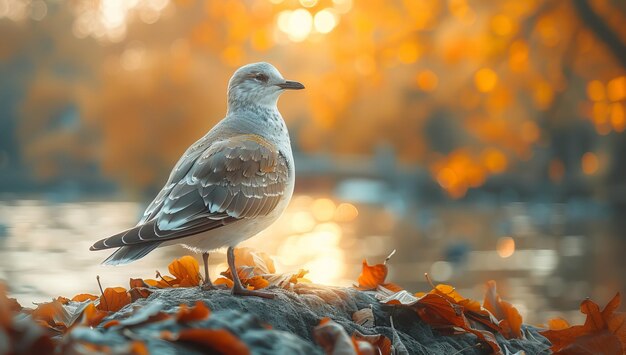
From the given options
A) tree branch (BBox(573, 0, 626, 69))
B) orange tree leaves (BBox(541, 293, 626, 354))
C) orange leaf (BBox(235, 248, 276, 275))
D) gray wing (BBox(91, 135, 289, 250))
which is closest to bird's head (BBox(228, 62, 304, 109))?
gray wing (BBox(91, 135, 289, 250))

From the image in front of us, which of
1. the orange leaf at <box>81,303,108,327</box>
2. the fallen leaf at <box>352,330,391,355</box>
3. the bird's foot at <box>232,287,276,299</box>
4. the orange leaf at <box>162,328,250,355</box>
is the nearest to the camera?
the orange leaf at <box>162,328,250,355</box>

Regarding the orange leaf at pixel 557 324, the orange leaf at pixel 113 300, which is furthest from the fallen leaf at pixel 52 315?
the orange leaf at pixel 557 324

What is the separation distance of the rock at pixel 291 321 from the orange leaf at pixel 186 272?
474 mm

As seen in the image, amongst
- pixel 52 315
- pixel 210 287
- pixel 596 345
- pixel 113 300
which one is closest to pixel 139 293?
pixel 113 300

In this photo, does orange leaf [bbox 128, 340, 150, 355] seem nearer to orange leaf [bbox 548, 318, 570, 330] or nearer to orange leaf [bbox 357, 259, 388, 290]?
orange leaf [bbox 357, 259, 388, 290]

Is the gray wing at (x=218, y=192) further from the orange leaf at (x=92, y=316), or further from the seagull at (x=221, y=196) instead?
the orange leaf at (x=92, y=316)

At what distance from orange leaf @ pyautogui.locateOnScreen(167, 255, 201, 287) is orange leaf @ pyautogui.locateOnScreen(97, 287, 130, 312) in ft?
1.85

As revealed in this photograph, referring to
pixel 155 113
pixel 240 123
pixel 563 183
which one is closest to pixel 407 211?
pixel 563 183

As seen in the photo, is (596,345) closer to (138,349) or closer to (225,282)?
(225,282)

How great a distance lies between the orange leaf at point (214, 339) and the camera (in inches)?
98.3

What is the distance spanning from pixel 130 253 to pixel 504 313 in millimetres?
2026

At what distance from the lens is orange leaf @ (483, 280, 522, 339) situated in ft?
13.9

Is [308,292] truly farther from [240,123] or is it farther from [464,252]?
[464,252]

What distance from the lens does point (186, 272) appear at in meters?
4.41
